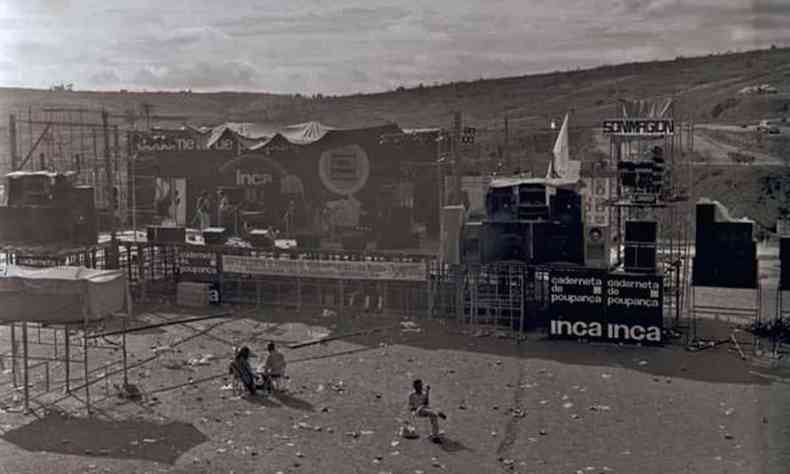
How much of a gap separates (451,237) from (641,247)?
3.95m

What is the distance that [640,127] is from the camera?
20359 millimetres

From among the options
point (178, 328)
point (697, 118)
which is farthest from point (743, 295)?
point (697, 118)

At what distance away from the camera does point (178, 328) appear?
20500 mm

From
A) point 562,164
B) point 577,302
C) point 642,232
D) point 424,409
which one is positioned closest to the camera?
point 424,409

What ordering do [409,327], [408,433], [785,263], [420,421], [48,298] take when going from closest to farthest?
[408,433], [420,421], [48,298], [785,263], [409,327]

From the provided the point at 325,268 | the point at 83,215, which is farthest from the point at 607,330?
the point at 83,215

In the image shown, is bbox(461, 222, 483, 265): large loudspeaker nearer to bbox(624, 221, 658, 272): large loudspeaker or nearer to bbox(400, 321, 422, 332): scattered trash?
bbox(400, 321, 422, 332): scattered trash

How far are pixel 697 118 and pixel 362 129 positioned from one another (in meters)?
31.4

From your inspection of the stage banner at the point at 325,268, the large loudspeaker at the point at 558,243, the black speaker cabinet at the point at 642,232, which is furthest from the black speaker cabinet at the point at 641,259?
the stage banner at the point at 325,268

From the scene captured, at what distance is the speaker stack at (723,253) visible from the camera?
63.1 feet

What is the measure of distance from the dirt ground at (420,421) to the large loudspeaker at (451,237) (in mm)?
2077

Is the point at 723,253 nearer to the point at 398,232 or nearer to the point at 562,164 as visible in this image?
the point at 562,164

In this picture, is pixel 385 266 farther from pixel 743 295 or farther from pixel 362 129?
pixel 362 129

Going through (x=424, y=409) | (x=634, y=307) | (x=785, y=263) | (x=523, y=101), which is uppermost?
(x=523, y=101)
